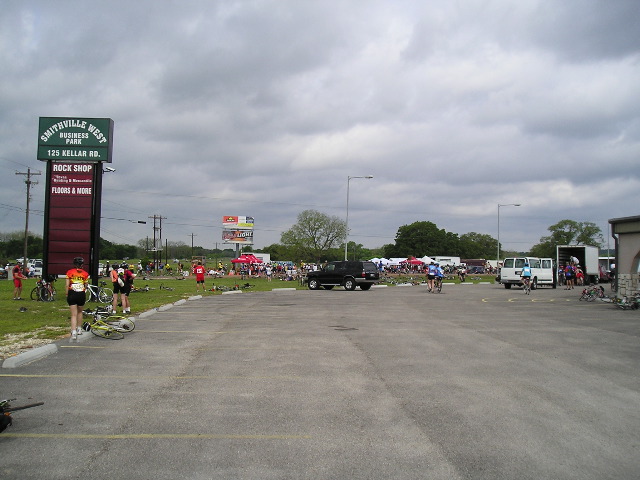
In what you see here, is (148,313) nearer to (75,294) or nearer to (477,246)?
(75,294)

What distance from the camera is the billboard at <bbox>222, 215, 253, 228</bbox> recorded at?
97500 mm

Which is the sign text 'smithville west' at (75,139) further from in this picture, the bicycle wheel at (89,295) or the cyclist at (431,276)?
the cyclist at (431,276)

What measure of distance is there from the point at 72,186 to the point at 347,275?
1713 cm

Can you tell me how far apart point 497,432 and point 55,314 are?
14.8 meters

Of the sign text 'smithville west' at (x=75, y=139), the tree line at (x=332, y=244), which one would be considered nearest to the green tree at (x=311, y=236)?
the tree line at (x=332, y=244)

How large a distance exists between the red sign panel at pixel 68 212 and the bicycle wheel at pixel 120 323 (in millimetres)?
11608

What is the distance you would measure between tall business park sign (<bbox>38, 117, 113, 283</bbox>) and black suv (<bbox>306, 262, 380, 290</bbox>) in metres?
15.3

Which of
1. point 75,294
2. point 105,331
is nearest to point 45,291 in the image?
point 105,331

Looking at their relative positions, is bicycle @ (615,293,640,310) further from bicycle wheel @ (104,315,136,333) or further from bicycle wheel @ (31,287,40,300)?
bicycle wheel @ (31,287,40,300)

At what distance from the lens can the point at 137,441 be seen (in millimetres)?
4777

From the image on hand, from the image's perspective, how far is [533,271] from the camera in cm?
3584

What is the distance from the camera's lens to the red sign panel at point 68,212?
22.2 m

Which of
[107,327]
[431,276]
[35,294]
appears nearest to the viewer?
[107,327]

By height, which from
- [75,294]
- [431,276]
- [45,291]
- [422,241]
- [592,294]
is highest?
[422,241]
